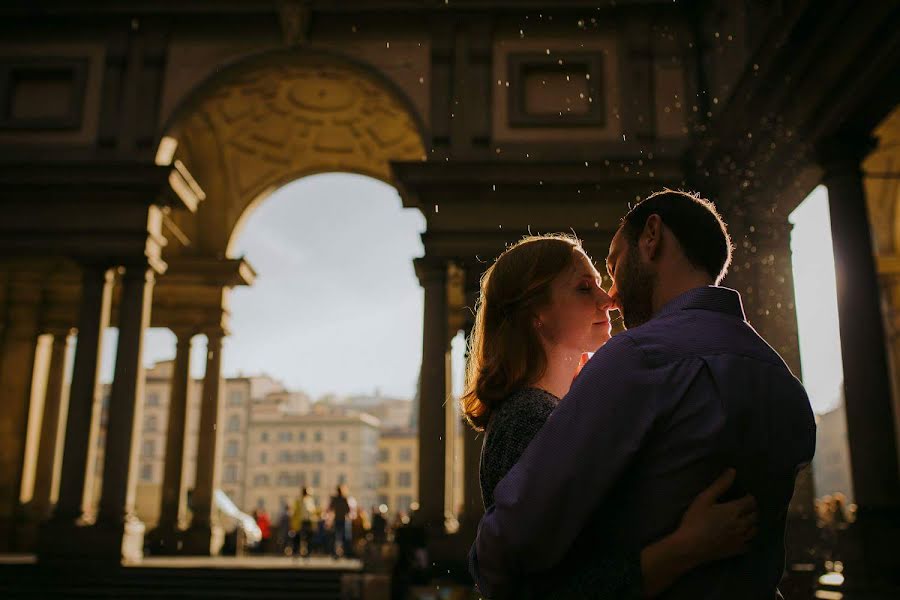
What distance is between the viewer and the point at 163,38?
55.4 feet

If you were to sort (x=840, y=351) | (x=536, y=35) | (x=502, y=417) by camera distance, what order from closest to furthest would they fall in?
(x=502, y=417) → (x=840, y=351) → (x=536, y=35)

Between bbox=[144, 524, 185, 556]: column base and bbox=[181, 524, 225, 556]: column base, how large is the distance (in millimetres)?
108

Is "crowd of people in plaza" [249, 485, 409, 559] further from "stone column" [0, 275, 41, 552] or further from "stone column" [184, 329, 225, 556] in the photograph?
"stone column" [0, 275, 41, 552]

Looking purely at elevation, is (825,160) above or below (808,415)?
above

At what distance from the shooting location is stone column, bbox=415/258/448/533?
1488 cm

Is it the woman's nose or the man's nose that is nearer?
the man's nose

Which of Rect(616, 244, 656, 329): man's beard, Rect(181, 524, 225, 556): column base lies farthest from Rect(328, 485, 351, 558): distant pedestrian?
Rect(616, 244, 656, 329): man's beard

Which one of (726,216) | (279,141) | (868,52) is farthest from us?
(279,141)

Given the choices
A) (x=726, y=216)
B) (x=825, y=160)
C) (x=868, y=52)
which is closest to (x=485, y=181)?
(x=726, y=216)

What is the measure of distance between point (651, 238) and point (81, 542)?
50.1 feet

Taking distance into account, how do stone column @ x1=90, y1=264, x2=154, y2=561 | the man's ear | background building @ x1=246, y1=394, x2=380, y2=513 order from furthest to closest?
background building @ x1=246, y1=394, x2=380, y2=513, stone column @ x1=90, y1=264, x2=154, y2=561, the man's ear

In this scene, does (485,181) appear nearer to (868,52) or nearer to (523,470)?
(868,52)

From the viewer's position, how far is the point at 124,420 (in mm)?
15594

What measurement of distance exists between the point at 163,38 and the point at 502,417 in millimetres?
16775
